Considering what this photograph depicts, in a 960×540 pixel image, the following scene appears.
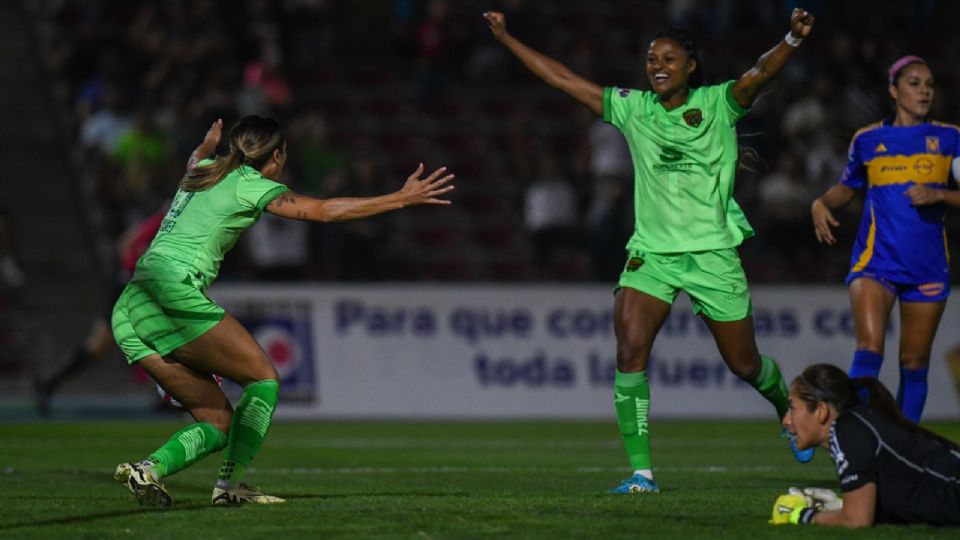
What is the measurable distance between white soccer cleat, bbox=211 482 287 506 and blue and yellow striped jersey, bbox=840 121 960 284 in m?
4.16

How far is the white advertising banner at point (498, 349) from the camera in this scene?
18.6 metres

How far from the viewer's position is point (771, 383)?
10.2 metres

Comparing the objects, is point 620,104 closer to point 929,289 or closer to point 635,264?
point 635,264

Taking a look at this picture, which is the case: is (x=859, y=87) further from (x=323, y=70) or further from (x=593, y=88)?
(x=593, y=88)

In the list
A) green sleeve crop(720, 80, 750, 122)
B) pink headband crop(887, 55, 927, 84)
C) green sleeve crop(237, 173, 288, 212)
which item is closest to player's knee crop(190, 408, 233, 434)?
green sleeve crop(237, 173, 288, 212)

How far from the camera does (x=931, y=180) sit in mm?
10250

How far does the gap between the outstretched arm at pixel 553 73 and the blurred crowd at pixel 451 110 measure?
10210 millimetres

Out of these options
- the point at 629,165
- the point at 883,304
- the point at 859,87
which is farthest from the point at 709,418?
the point at 883,304

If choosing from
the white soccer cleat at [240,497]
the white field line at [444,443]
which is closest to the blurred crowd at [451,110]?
the white field line at [444,443]

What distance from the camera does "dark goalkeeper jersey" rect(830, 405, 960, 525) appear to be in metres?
7.38

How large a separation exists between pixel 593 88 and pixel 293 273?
10985 millimetres

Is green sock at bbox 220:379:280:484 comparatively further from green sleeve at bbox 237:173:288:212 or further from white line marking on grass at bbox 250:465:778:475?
white line marking on grass at bbox 250:465:778:475

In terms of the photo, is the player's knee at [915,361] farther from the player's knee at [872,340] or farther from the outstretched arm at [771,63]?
the outstretched arm at [771,63]

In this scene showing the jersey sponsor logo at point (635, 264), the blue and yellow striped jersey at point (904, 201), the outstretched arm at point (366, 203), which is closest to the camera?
the outstretched arm at point (366, 203)
